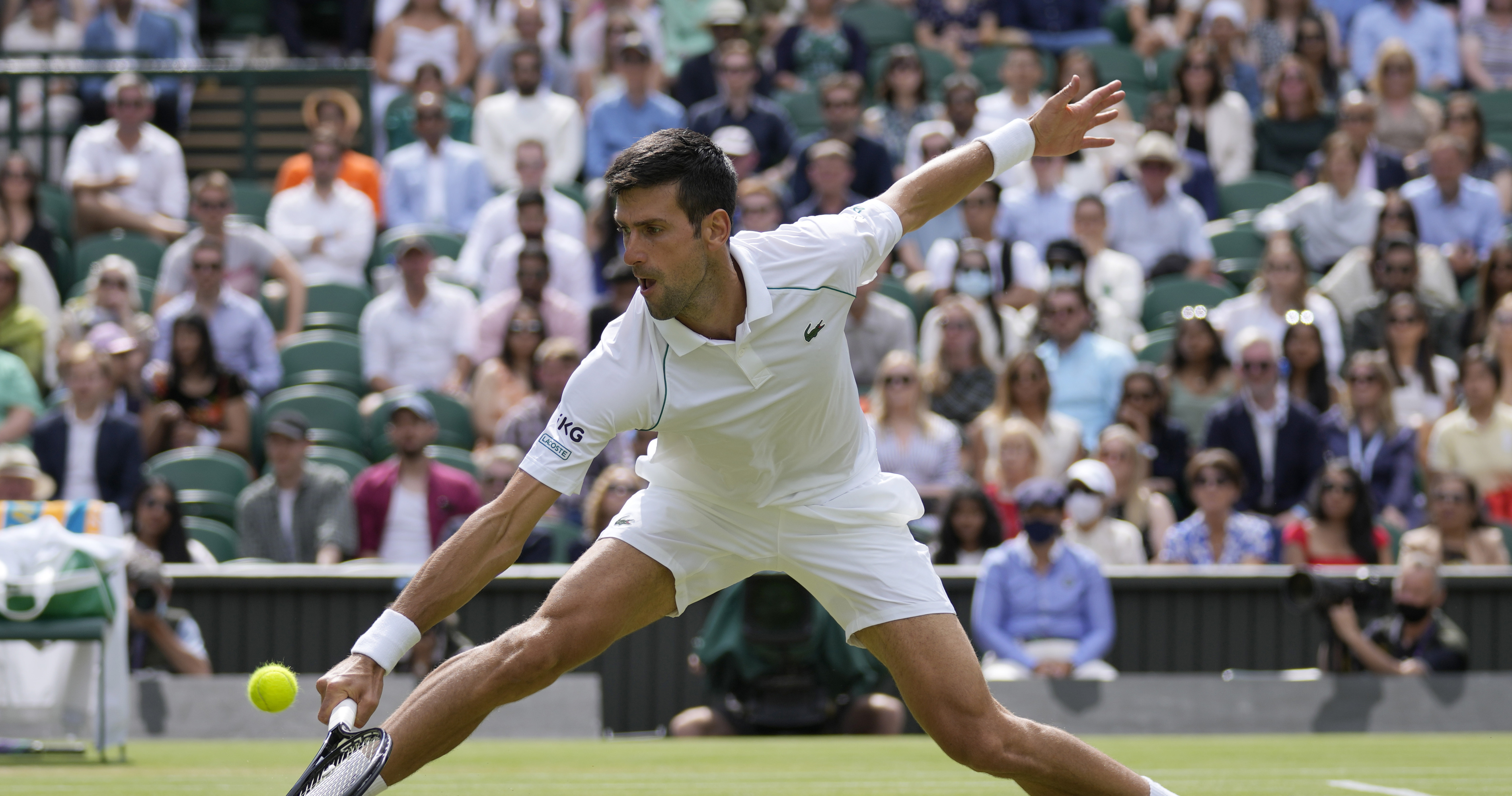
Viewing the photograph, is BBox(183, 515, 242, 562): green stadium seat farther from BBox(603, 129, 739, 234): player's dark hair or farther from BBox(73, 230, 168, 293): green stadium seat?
BBox(603, 129, 739, 234): player's dark hair

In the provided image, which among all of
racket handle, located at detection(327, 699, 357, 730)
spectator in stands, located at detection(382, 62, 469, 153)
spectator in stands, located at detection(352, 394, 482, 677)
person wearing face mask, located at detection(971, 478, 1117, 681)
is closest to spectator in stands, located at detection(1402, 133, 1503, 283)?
person wearing face mask, located at detection(971, 478, 1117, 681)

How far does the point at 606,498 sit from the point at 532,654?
5026 millimetres

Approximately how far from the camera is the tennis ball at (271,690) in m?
3.78

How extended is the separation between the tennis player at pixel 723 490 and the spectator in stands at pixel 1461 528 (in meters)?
5.69

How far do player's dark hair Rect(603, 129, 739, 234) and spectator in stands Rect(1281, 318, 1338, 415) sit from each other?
23.0 ft

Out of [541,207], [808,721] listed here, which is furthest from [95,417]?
[808,721]

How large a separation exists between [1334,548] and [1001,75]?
5248 mm

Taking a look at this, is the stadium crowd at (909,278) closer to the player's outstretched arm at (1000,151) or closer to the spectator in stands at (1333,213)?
the spectator in stands at (1333,213)

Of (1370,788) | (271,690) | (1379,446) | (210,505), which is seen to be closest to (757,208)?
(210,505)

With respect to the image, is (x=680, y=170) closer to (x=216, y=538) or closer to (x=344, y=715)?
(x=344, y=715)

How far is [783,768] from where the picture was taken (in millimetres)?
7219

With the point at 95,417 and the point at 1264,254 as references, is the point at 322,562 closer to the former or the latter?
the point at 95,417

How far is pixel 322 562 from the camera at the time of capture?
9734mm

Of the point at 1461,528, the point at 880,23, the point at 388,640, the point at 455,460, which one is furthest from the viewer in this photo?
the point at 880,23
